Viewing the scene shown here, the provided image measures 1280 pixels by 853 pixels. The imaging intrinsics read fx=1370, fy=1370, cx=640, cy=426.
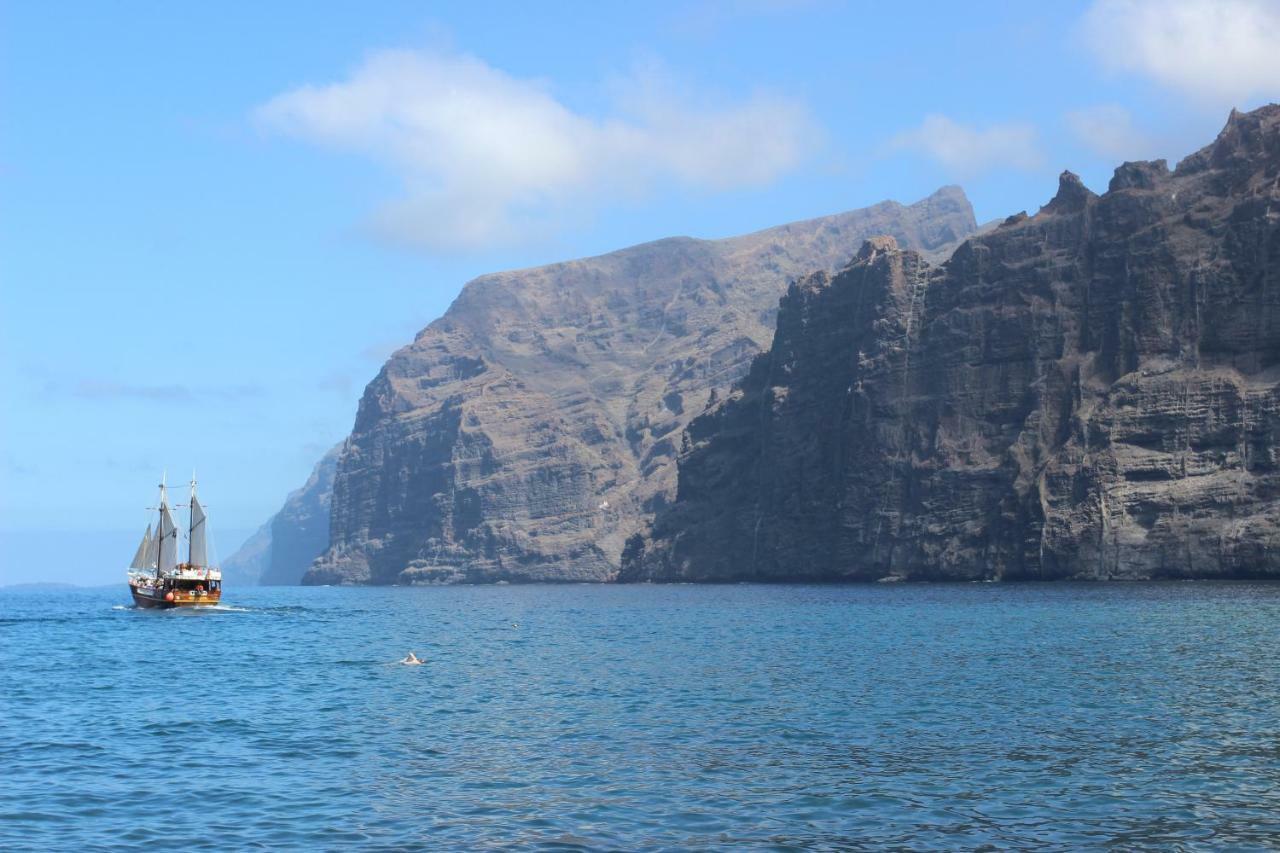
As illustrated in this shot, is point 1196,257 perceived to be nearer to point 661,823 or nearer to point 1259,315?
point 1259,315

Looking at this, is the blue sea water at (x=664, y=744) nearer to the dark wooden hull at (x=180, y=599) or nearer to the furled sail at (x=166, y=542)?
the dark wooden hull at (x=180, y=599)

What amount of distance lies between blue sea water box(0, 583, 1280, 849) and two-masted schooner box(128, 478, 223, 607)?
200ft

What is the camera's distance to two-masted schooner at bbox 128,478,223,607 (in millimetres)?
149250

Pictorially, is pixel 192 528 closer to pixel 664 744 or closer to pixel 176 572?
pixel 176 572

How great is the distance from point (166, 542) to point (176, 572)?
8.68 m

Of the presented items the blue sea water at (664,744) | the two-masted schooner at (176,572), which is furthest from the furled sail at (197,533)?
the blue sea water at (664,744)

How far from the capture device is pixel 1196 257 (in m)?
194

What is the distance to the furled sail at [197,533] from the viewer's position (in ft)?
485

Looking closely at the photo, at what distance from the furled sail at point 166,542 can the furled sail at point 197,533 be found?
7.14 metres

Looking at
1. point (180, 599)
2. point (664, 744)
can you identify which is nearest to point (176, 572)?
point (180, 599)

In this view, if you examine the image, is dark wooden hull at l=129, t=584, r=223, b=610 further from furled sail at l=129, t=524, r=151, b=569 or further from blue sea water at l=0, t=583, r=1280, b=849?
blue sea water at l=0, t=583, r=1280, b=849

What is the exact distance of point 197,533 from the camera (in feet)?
488

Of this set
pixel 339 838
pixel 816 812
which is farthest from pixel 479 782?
pixel 816 812

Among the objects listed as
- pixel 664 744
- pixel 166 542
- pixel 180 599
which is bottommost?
pixel 664 744
